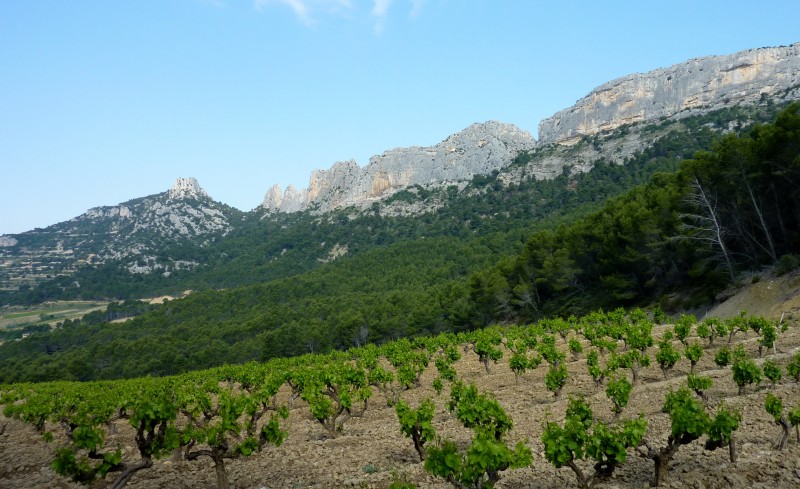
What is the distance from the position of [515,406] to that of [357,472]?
814 cm

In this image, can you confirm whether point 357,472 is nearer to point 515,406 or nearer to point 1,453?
point 515,406

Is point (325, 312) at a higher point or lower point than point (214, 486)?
lower

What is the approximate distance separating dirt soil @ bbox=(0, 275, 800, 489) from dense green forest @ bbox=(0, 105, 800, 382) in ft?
49.1

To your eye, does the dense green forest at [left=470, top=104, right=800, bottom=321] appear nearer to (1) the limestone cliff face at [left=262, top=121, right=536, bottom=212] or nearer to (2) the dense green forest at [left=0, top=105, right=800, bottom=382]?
(2) the dense green forest at [left=0, top=105, right=800, bottom=382]

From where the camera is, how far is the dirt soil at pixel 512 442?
9.56 meters

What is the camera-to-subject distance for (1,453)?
21266 mm

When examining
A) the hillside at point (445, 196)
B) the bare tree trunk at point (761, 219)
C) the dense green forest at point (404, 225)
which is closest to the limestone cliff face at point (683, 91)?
the hillside at point (445, 196)

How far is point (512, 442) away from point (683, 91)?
186345 millimetres

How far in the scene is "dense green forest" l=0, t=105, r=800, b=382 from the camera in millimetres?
36656

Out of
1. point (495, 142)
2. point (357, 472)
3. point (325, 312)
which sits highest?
point (495, 142)

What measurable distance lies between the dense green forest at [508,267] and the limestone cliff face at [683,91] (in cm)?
2142

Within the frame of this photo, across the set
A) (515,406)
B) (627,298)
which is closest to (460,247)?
(627,298)

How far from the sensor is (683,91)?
161250mm

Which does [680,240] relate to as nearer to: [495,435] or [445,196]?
[495,435]
